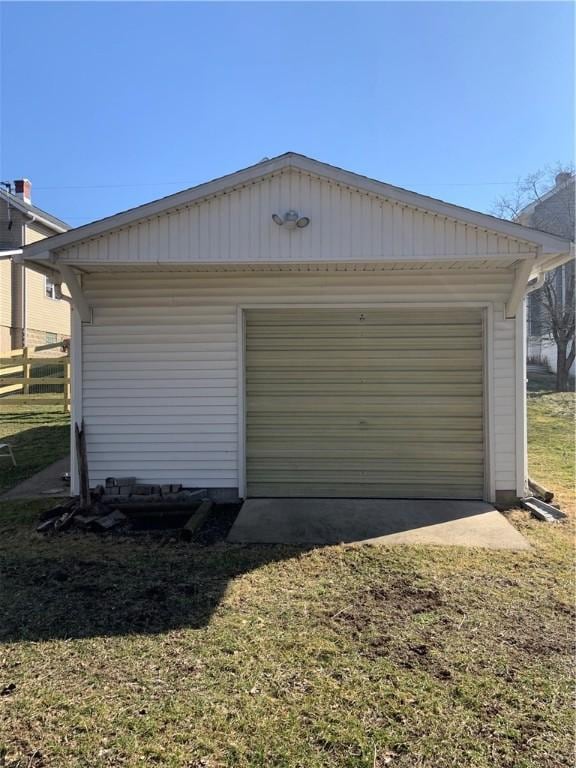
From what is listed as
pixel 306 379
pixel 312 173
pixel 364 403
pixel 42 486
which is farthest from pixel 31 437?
pixel 312 173

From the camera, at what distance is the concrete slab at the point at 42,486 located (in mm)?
6531

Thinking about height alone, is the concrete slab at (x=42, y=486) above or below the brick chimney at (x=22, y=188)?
below

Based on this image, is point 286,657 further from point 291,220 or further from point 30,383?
point 30,383

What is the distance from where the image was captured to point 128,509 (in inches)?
221

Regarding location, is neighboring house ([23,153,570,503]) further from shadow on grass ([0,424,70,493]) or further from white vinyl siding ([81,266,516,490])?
shadow on grass ([0,424,70,493])

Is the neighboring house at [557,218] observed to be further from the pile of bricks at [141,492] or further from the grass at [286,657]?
the grass at [286,657]

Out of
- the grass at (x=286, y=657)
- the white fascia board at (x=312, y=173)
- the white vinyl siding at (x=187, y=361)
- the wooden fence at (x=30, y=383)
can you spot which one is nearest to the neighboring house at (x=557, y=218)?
the white vinyl siding at (x=187, y=361)

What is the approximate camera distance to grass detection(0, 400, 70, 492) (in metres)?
7.98

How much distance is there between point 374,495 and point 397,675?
3.51m

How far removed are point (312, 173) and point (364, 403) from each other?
2738mm

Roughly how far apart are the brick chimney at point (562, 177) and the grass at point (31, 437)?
787 inches

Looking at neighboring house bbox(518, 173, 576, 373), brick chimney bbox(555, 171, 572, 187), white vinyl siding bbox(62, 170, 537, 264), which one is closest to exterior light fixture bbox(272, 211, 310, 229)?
white vinyl siding bbox(62, 170, 537, 264)

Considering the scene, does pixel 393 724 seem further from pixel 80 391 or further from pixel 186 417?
pixel 80 391

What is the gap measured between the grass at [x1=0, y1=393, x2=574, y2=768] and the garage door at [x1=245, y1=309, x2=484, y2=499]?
1659 mm
